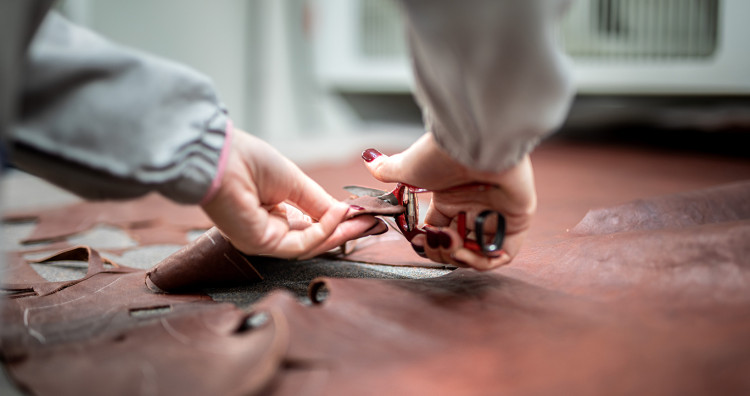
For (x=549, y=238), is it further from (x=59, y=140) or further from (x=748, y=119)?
(x=748, y=119)

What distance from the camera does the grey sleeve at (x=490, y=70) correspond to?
1.74 ft

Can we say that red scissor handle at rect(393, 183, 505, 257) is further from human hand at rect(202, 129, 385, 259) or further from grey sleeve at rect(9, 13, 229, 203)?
grey sleeve at rect(9, 13, 229, 203)

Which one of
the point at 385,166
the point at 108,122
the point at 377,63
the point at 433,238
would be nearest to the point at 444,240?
the point at 433,238

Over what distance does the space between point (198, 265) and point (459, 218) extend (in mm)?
328

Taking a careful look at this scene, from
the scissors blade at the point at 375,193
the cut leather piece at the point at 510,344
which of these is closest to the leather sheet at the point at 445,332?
the cut leather piece at the point at 510,344

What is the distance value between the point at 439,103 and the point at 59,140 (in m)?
0.34

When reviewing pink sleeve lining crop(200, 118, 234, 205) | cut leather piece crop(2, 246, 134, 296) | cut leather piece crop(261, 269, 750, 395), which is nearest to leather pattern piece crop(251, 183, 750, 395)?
cut leather piece crop(261, 269, 750, 395)

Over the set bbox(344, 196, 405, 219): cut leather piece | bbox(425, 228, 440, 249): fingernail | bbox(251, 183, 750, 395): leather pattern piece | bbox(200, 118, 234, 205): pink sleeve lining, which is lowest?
bbox(251, 183, 750, 395): leather pattern piece

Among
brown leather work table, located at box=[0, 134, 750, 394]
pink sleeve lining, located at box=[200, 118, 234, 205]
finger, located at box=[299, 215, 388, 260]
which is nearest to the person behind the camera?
pink sleeve lining, located at box=[200, 118, 234, 205]

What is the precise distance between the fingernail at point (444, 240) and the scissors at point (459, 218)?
0.02 m

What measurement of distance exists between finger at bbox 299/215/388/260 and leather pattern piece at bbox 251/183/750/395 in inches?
2.3

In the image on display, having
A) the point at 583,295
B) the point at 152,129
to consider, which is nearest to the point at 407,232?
the point at 583,295

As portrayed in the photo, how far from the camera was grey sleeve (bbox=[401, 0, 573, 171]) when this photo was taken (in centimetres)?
53

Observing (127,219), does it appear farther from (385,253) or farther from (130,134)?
(130,134)
